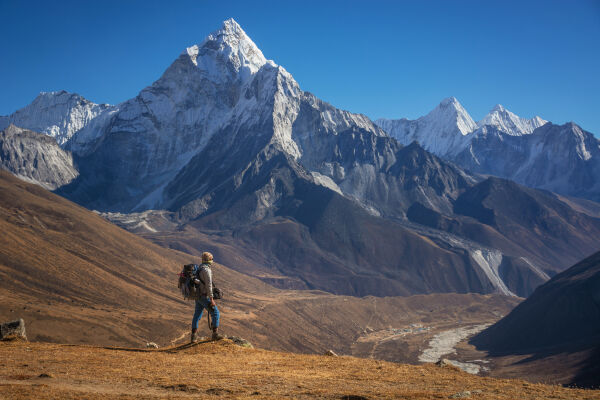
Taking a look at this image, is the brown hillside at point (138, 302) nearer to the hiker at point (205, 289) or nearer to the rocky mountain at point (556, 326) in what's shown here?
the rocky mountain at point (556, 326)

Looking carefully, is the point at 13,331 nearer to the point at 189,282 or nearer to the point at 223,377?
the point at 189,282

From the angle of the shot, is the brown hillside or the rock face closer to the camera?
the rock face

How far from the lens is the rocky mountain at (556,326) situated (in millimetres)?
104438

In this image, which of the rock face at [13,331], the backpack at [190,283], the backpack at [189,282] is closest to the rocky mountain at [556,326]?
the backpack at [190,283]

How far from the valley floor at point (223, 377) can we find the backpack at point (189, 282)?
217 cm

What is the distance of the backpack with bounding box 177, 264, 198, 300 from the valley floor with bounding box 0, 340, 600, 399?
2.17 meters

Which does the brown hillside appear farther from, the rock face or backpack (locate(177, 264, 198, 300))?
backpack (locate(177, 264, 198, 300))

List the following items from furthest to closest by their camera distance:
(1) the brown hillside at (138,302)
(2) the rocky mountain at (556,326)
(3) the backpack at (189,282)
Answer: (2) the rocky mountain at (556,326) < (1) the brown hillside at (138,302) < (3) the backpack at (189,282)

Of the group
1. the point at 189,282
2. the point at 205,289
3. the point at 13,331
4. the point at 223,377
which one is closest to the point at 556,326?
the point at 205,289

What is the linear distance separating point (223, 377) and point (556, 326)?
406 ft

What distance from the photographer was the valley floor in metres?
14.8

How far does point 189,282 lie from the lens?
21.2 meters

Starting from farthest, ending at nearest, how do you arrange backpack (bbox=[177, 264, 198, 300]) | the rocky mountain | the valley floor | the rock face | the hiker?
1. the rocky mountain
2. the rock face
3. backpack (bbox=[177, 264, 198, 300])
4. the hiker
5. the valley floor

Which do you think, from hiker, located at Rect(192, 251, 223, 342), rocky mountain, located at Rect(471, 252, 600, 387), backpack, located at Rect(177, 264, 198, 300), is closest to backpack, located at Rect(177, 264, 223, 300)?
backpack, located at Rect(177, 264, 198, 300)
